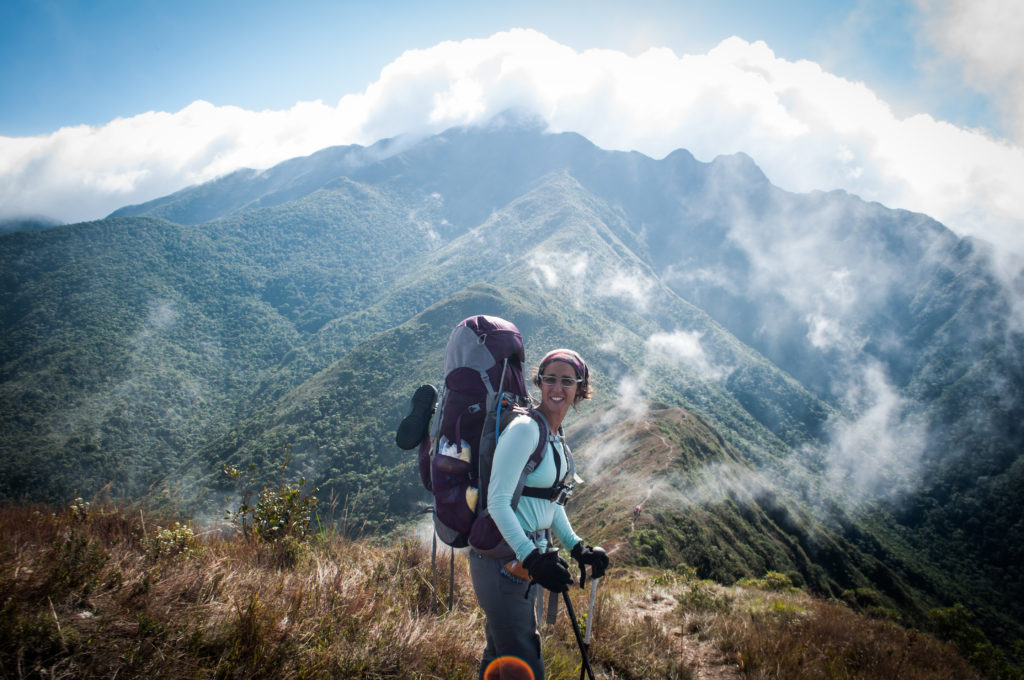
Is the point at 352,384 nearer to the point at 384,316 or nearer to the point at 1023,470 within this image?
the point at 384,316

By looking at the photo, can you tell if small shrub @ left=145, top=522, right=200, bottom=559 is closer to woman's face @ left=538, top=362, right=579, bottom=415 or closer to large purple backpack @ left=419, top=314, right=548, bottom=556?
large purple backpack @ left=419, top=314, right=548, bottom=556

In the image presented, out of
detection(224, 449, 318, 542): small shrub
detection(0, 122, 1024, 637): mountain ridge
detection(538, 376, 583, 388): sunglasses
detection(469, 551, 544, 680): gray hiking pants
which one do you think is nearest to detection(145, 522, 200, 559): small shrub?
detection(224, 449, 318, 542): small shrub

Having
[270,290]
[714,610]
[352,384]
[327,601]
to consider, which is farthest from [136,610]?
[270,290]

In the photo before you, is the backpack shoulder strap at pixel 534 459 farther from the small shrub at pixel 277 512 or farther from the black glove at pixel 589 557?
the small shrub at pixel 277 512

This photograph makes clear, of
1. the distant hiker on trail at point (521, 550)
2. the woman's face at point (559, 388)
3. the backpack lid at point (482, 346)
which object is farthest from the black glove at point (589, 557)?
the backpack lid at point (482, 346)

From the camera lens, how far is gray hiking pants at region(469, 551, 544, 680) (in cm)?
257

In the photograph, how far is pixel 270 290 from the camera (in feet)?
627

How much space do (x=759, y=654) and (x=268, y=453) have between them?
86.3 m

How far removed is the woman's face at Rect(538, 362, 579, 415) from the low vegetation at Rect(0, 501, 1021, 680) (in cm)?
182

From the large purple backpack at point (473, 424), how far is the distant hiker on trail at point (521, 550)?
0.38 ft

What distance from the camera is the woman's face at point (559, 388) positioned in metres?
2.98

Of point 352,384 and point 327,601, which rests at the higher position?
point 327,601

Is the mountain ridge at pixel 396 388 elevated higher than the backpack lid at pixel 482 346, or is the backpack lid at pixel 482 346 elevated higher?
the backpack lid at pixel 482 346

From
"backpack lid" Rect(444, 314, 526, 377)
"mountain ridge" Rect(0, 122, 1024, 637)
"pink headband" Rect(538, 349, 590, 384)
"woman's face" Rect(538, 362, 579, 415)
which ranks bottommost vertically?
"mountain ridge" Rect(0, 122, 1024, 637)
